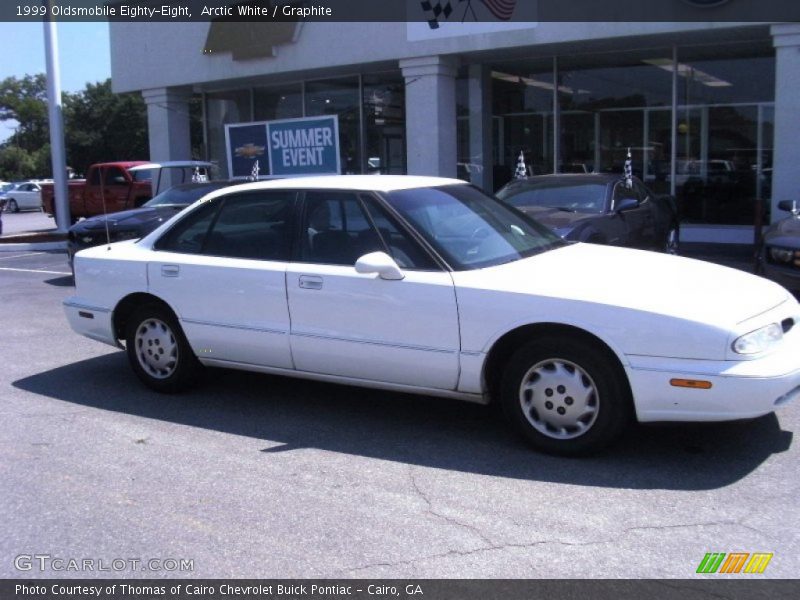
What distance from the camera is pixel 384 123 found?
794 inches

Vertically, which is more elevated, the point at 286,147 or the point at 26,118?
the point at 26,118

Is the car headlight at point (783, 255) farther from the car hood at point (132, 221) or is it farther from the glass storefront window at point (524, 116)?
the glass storefront window at point (524, 116)

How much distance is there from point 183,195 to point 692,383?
10.2 meters

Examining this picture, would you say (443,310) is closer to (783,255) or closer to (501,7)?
(783,255)

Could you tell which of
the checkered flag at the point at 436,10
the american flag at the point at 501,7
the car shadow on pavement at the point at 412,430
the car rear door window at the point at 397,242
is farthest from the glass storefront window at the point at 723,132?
the car rear door window at the point at 397,242

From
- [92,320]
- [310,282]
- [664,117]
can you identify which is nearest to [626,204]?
[310,282]

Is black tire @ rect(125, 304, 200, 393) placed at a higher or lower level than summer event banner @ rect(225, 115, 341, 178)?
lower

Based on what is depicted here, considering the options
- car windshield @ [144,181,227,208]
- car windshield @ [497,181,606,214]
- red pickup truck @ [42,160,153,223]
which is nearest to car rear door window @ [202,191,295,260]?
car windshield @ [497,181,606,214]

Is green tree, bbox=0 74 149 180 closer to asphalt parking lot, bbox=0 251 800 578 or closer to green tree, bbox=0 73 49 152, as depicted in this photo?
green tree, bbox=0 73 49 152

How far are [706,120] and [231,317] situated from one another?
41.8 feet

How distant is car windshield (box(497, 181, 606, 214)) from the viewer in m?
9.91

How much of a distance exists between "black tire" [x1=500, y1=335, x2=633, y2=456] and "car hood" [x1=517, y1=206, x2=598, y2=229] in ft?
14.1

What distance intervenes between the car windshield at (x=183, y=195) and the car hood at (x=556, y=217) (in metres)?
5.32

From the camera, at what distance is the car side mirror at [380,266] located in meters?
5.10
